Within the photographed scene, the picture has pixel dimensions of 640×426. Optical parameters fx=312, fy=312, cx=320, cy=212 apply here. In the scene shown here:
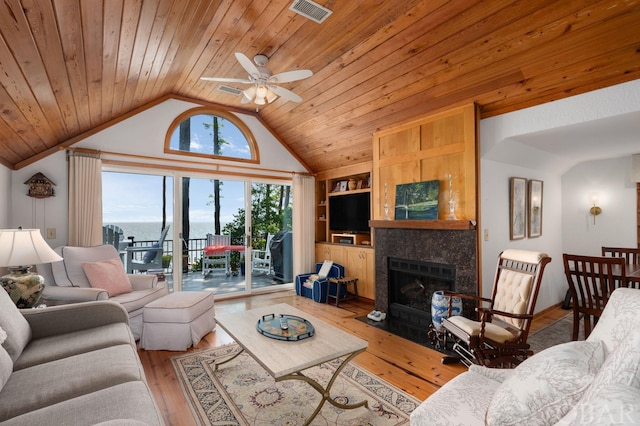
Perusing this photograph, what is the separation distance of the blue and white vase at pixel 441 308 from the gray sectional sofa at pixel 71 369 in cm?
272

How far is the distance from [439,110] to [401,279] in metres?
2.17

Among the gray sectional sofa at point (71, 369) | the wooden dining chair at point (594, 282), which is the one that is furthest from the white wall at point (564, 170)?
the gray sectional sofa at point (71, 369)

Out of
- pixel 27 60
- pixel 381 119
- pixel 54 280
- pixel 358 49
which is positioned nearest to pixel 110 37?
pixel 27 60

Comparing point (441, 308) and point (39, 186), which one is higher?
point (39, 186)

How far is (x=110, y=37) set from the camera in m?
2.24

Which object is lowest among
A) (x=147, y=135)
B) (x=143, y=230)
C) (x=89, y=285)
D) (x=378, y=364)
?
(x=378, y=364)

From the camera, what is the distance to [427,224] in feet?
11.8

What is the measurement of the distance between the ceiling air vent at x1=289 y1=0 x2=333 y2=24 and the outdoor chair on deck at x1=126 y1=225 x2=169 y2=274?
11.7ft

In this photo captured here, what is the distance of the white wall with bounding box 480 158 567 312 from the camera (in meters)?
3.39

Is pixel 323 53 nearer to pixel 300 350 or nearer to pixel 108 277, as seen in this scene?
pixel 300 350

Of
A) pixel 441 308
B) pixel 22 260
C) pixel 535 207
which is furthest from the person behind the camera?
pixel 535 207

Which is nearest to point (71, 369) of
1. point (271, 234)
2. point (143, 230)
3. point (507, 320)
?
point (507, 320)

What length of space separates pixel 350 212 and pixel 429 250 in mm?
2040

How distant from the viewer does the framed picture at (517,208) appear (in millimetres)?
3699
